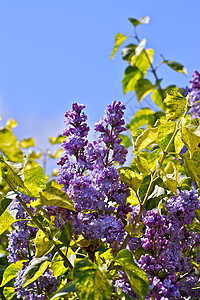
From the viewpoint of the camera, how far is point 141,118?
4.73 ft

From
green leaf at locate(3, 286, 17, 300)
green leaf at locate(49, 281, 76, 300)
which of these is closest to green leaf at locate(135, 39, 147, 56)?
green leaf at locate(3, 286, 17, 300)

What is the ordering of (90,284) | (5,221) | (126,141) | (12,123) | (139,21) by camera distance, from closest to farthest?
(90,284) → (5,221) → (126,141) → (139,21) → (12,123)

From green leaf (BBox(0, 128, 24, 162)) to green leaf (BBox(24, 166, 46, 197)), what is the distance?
7 centimetres

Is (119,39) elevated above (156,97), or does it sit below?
above

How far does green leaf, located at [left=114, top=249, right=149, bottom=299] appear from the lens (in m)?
0.53

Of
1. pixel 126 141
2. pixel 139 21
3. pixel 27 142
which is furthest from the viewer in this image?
pixel 139 21

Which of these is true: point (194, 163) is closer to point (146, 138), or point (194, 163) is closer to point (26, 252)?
point (146, 138)

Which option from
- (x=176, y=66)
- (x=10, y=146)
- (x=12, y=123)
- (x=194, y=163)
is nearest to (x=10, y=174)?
(x=10, y=146)

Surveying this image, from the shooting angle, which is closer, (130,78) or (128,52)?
(130,78)

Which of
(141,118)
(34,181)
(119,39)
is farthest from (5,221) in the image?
(119,39)

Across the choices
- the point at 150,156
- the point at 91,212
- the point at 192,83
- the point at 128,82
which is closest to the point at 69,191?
the point at 91,212

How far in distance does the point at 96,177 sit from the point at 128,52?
1.18m

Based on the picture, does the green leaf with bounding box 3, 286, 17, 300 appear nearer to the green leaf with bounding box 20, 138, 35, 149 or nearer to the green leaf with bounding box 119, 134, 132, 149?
the green leaf with bounding box 119, 134, 132, 149

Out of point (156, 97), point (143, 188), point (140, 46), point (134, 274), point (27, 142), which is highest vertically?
point (140, 46)
